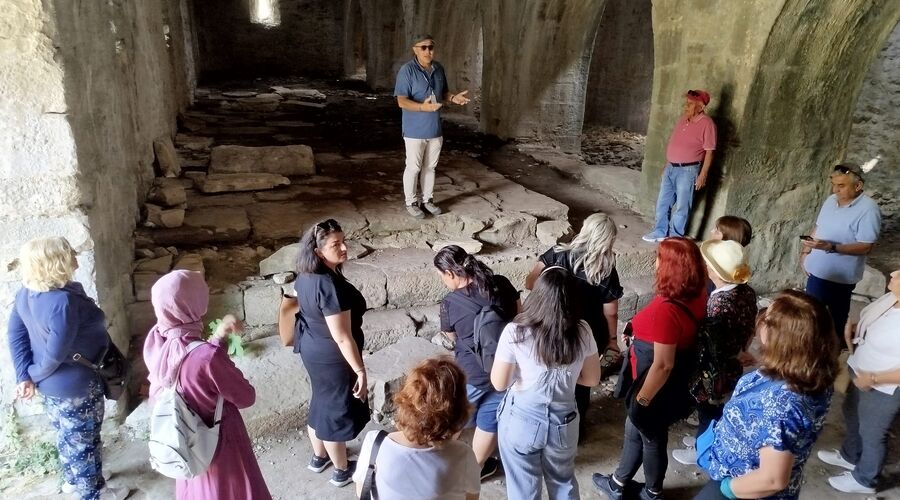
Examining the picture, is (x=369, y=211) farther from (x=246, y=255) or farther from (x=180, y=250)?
(x=180, y=250)

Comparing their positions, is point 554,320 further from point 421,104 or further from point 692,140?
point 692,140

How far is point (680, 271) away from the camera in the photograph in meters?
2.78

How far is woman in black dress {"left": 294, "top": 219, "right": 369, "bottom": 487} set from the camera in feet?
9.37

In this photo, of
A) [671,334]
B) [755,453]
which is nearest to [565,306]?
[671,334]

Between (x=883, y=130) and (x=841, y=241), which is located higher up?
(x=883, y=130)

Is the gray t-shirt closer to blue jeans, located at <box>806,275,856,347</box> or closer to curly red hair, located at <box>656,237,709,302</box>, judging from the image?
curly red hair, located at <box>656,237,709,302</box>

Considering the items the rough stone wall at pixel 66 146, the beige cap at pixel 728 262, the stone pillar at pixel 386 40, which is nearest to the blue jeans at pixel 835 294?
the beige cap at pixel 728 262

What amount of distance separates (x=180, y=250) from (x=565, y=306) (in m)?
3.48

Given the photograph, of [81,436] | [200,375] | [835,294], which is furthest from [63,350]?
[835,294]

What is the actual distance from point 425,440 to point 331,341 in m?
1.18

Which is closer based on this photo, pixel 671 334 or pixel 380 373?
pixel 671 334

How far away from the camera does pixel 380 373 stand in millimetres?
3922

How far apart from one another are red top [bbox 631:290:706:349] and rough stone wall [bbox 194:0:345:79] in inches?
708

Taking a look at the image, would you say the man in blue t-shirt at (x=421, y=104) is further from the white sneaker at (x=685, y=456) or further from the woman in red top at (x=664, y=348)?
the white sneaker at (x=685, y=456)
